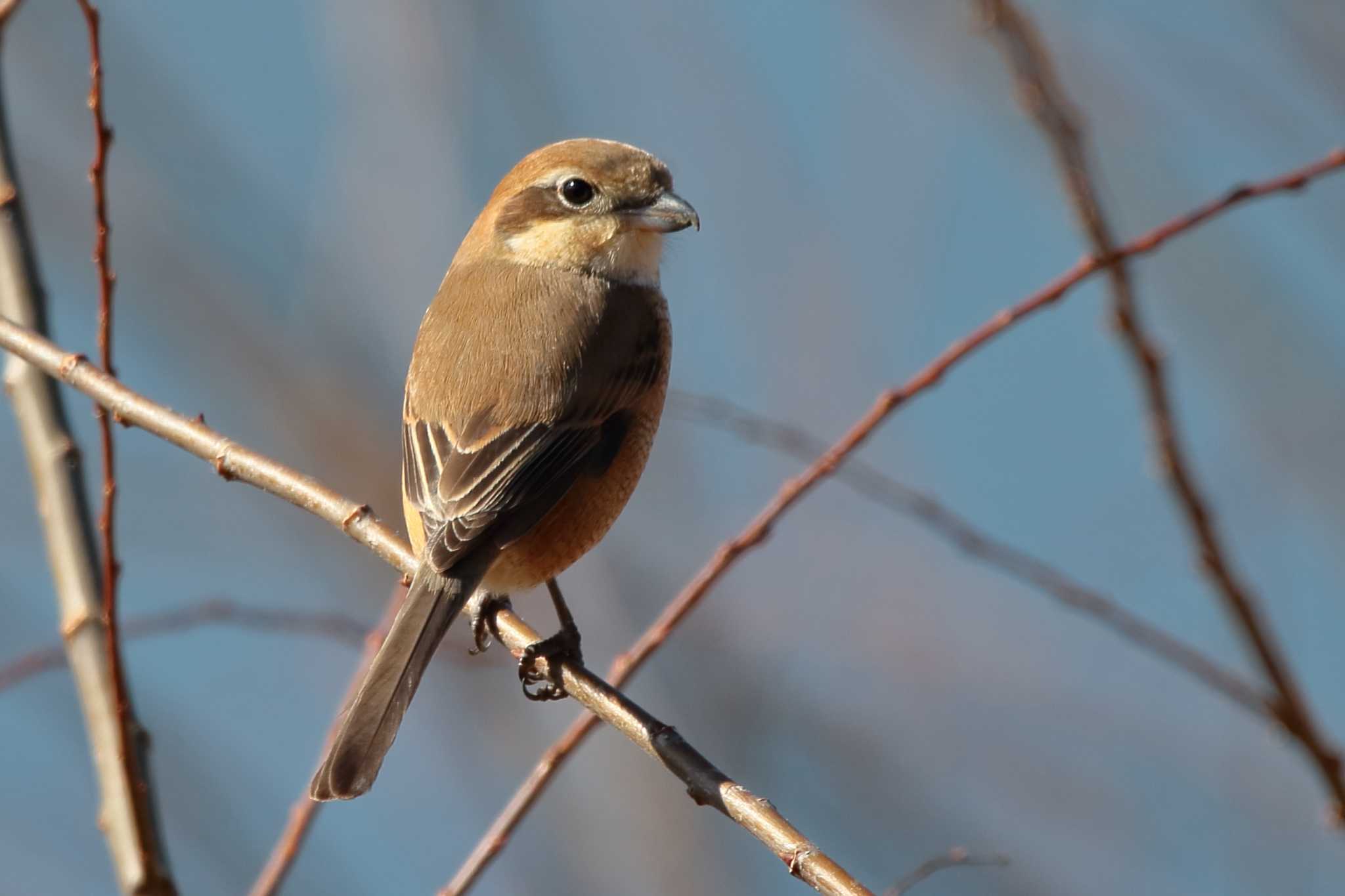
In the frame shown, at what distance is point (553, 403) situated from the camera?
3928 millimetres

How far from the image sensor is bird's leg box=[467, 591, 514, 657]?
3.81 meters

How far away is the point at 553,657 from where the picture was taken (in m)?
3.42

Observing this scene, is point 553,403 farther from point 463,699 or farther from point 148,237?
point 148,237

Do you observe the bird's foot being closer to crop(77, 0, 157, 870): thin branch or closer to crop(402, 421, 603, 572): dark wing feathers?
crop(402, 421, 603, 572): dark wing feathers

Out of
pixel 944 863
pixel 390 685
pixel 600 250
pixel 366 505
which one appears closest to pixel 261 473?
pixel 366 505

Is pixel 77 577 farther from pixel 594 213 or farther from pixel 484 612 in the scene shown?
pixel 594 213

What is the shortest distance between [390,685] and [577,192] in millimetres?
1861

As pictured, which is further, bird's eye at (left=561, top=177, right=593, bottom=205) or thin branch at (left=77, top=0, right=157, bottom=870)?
bird's eye at (left=561, top=177, right=593, bottom=205)

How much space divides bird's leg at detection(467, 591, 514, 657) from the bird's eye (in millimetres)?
1281

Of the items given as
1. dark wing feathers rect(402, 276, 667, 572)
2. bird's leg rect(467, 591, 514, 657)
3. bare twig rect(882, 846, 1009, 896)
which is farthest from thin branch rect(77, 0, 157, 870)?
bare twig rect(882, 846, 1009, 896)

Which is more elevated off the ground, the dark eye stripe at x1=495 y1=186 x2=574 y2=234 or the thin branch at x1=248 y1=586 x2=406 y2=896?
the dark eye stripe at x1=495 y1=186 x2=574 y2=234

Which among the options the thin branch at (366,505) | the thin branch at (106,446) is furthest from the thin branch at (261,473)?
the thin branch at (106,446)

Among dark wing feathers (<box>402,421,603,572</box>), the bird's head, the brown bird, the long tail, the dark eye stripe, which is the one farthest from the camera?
the dark eye stripe

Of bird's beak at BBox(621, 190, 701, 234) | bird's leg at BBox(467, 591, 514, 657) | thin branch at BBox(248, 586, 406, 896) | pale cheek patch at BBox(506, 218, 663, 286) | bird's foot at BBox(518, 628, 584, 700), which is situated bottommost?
thin branch at BBox(248, 586, 406, 896)
